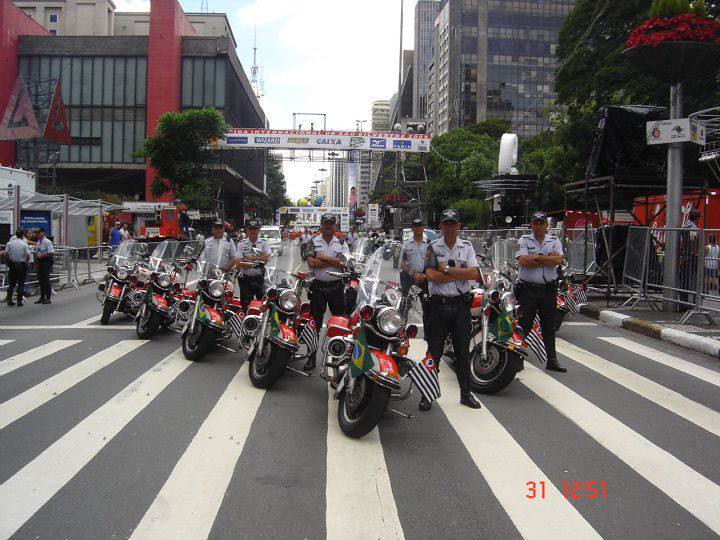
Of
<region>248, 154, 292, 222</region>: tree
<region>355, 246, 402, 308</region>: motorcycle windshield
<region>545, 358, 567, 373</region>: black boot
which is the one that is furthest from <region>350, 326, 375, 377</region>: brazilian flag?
<region>248, 154, 292, 222</region>: tree

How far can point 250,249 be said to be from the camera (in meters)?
9.07

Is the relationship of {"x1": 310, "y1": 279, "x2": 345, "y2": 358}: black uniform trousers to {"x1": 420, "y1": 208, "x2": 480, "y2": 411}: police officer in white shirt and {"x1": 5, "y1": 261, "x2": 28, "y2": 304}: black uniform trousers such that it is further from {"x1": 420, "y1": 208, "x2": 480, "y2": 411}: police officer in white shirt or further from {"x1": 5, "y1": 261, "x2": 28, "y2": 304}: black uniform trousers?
{"x1": 5, "y1": 261, "x2": 28, "y2": 304}: black uniform trousers

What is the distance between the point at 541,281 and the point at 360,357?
3.41 metres

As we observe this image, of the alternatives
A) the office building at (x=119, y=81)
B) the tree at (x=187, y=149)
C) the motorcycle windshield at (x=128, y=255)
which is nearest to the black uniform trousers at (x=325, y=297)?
the motorcycle windshield at (x=128, y=255)

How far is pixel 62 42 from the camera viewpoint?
54.4 m

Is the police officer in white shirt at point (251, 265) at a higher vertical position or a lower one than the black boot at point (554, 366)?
higher

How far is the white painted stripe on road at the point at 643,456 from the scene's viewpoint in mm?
4063

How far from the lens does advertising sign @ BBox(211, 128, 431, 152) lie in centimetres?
4125

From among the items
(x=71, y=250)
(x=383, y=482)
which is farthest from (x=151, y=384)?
(x=71, y=250)

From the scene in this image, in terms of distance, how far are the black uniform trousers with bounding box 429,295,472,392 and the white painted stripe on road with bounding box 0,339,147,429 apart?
3.97m

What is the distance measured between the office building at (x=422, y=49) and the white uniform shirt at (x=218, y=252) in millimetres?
130570

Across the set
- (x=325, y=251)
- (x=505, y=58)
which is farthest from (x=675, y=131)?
(x=505, y=58)

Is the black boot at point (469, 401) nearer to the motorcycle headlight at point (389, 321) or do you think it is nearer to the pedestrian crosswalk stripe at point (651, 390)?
the motorcycle headlight at point (389, 321)
